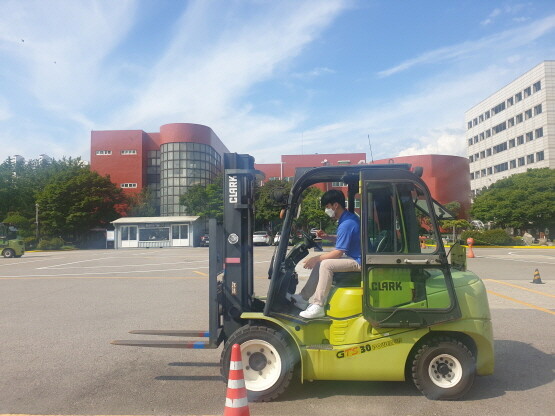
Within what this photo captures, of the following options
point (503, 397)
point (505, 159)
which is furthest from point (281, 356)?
point (505, 159)

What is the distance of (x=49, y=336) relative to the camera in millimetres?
7199

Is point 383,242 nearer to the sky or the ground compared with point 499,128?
nearer to the ground

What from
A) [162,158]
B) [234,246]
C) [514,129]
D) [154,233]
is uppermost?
[514,129]

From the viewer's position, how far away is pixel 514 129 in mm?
68750

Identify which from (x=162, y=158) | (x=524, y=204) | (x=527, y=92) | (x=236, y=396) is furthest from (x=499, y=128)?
(x=236, y=396)

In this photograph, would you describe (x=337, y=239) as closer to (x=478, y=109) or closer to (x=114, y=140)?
(x=114, y=140)

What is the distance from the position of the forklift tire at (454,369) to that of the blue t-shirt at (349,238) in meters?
1.12

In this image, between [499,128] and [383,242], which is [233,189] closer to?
[383,242]

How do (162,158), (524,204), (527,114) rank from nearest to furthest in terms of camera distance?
1. (524,204)
2. (162,158)
3. (527,114)

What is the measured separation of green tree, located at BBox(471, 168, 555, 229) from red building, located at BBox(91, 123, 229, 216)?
1427 inches

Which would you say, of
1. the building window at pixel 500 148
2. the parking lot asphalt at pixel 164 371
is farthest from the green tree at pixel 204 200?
the building window at pixel 500 148

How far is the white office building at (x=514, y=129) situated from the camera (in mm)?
60031

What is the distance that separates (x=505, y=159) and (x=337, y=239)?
7680cm

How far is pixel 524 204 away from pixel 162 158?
45285 millimetres
